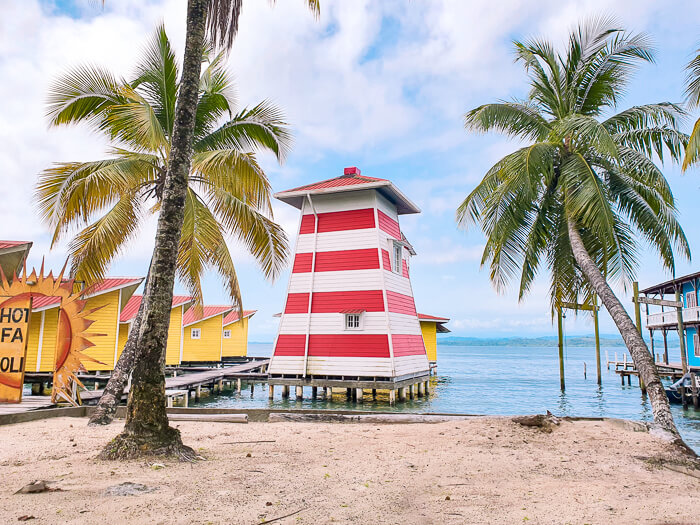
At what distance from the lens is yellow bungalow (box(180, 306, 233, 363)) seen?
39.1 metres

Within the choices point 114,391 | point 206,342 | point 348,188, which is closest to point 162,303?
point 114,391

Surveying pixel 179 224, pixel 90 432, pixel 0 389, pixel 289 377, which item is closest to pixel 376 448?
pixel 179 224

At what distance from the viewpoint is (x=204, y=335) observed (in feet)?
132

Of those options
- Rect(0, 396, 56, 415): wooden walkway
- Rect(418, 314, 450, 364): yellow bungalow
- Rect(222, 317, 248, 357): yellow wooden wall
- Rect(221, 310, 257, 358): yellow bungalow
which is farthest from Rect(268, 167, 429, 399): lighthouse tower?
Rect(222, 317, 248, 357): yellow wooden wall

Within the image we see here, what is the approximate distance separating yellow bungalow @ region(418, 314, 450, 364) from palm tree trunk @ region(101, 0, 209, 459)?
3001cm

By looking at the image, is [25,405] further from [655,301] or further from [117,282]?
[655,301]

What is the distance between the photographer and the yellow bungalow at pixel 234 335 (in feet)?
145

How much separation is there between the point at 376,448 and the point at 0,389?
29.9 ft

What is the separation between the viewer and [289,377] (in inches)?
850

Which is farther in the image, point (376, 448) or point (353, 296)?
point (353, 296)

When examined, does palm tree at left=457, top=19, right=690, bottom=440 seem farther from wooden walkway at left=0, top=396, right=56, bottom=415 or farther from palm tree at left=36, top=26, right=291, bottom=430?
wooden walkway at left=0, top=396, right=56, bottom=415

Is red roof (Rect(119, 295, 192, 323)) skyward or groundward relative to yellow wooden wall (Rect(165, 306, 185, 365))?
skyward

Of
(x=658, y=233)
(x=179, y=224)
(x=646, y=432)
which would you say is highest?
(x=658, y=233)

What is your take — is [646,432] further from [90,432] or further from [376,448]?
[90,432]
